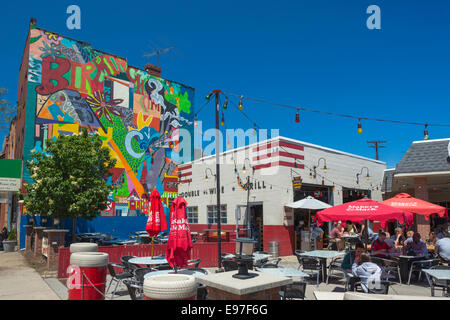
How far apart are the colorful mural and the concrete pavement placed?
9.52 m

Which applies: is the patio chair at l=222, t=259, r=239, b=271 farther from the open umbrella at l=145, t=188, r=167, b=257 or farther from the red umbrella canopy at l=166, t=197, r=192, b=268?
the open umbrella at l=145, t=188, r=167, b=257

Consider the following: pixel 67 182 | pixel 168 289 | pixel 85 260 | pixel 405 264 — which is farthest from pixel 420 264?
pixel 67 182

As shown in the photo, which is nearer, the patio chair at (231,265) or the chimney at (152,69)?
the patio chair at (231,265)

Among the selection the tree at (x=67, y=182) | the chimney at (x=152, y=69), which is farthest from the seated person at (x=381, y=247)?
the chimney at (x=152, y=69)

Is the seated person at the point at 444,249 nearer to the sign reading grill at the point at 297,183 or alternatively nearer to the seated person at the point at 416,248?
the seated person at the point at 416,248

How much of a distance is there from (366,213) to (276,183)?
7.71m

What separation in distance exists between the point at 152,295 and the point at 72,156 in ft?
49.1

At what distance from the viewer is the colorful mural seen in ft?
72.3

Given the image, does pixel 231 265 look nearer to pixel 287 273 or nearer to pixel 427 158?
pixel 287 273

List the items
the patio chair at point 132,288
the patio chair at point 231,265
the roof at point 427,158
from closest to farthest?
the patio chair at point 132,288
the patio chair at point 231,265
the roof at point 427,158

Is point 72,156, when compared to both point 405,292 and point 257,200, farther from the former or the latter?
point 405,292

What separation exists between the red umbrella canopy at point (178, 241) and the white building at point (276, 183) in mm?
10025

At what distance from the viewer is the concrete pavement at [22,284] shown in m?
8.81
